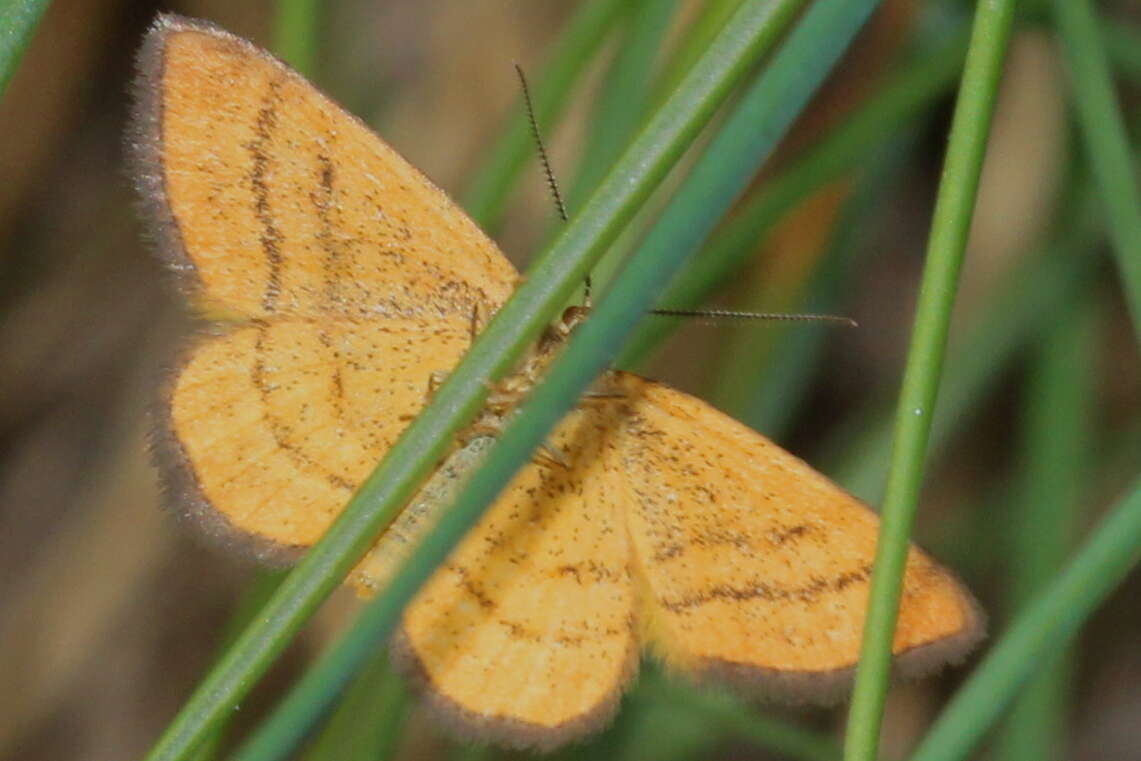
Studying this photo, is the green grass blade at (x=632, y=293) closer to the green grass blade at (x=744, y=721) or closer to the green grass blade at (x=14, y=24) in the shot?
the green grass blade at (x=14, y=24)

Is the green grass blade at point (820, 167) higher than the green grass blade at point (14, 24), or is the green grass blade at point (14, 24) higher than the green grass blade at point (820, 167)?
the green grass blade at point (820, 167)

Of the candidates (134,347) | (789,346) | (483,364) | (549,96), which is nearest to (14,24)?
(483,364)

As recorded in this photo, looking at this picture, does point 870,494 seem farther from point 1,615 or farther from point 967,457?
point 1,615

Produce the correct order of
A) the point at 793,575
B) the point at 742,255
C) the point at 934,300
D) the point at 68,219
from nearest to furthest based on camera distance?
the point at 934,300 < the point at 793,575 < the point at 742,255 < the point at 68,219

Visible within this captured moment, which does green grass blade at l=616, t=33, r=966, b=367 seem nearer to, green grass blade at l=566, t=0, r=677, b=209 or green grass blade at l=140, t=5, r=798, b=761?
green grass blade at l=566, t=0, r=677, b=209

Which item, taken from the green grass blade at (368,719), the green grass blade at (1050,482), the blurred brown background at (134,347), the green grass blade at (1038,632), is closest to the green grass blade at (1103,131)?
the green grass blade at (1038,632)

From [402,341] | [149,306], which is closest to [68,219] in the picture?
[149,306]

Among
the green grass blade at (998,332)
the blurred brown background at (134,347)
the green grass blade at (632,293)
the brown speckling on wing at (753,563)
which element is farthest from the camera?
the blurred brown background at (134,347)
